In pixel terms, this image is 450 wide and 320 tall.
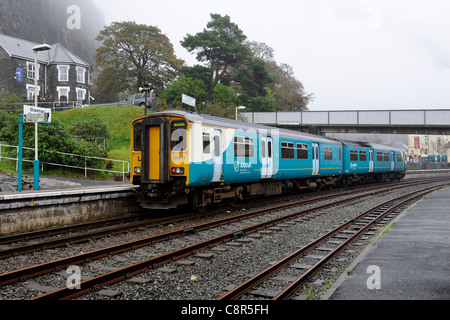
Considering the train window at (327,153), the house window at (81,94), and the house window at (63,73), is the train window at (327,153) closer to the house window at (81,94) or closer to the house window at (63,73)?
the house window at (81,94)

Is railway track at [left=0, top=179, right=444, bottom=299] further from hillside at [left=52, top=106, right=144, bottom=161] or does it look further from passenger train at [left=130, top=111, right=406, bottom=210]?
hillside at [left=52, top=106, right=144, bottom=161]

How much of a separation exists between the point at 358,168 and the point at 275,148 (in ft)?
42.6

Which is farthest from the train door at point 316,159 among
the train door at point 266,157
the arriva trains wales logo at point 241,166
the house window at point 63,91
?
the house window at point 63,91

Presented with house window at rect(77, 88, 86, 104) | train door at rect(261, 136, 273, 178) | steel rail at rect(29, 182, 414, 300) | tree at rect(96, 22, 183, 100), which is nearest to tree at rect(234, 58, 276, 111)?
tree at rect(96, 22, 183, 100)

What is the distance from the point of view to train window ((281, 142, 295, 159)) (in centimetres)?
1714

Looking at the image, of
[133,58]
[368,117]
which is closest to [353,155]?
[368,117]

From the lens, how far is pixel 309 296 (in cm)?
552

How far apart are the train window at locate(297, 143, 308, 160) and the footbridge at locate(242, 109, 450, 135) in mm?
16442

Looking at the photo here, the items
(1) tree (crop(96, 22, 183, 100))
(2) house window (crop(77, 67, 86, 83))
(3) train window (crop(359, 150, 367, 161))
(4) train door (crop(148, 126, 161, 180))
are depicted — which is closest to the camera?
(4) train door (crop(148, 126, 161, 180))

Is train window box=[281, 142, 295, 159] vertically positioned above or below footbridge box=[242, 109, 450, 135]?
below

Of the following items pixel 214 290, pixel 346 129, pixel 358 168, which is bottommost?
pixel 214 290

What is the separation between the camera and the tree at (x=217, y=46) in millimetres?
42406
